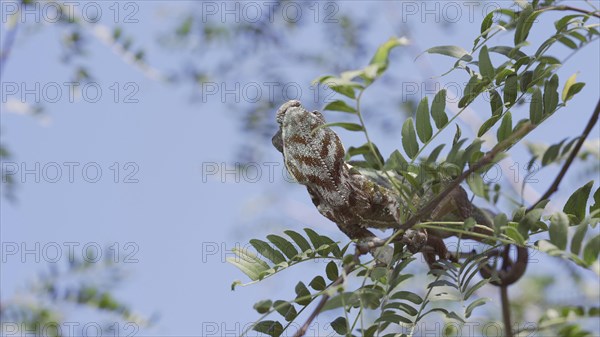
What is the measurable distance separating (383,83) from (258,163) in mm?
1067

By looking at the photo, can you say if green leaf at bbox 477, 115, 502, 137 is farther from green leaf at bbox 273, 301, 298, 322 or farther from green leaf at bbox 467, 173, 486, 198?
green leaf at bbox 273, 301, 298, 322

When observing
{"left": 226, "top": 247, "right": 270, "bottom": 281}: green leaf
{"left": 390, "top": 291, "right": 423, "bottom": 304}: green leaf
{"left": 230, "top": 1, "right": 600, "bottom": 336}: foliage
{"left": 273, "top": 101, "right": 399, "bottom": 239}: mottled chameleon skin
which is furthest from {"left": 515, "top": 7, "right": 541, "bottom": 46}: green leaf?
{"left": 226, "top": 247, "right": 270, "bottom": 281}: green leaf

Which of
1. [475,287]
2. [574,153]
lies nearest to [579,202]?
[574,153]

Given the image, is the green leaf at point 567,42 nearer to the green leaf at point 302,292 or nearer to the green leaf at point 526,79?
the green leaf at point 526,79

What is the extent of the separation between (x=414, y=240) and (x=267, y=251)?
0.84ft

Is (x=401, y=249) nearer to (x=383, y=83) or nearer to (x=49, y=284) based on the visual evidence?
(x=49, y=284)

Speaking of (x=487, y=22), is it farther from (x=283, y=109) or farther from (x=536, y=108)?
(x=283, y=109)

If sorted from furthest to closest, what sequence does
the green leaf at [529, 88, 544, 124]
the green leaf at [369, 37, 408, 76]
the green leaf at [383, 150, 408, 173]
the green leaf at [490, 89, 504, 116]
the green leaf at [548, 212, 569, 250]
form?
the green leaf at [490, 89, 504, 116], the green leaf at [529, 88, 544, 124], the green leaf at [383, 150, 408, 173], the green leaf at [548, 212, 569, 250], the green leaf at [369, 37, 408, 76]

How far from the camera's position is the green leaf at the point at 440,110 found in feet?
4.80

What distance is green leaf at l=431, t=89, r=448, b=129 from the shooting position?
1.46 metres

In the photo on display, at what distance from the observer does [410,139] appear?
4.75ft

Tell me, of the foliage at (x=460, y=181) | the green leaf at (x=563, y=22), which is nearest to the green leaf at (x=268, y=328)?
the foliage at (x=460, y=181)

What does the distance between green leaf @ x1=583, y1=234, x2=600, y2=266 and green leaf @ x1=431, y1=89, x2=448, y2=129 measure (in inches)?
14.1

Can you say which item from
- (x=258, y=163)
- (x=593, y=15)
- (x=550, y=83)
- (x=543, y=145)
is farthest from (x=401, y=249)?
(x=258, y=163)
